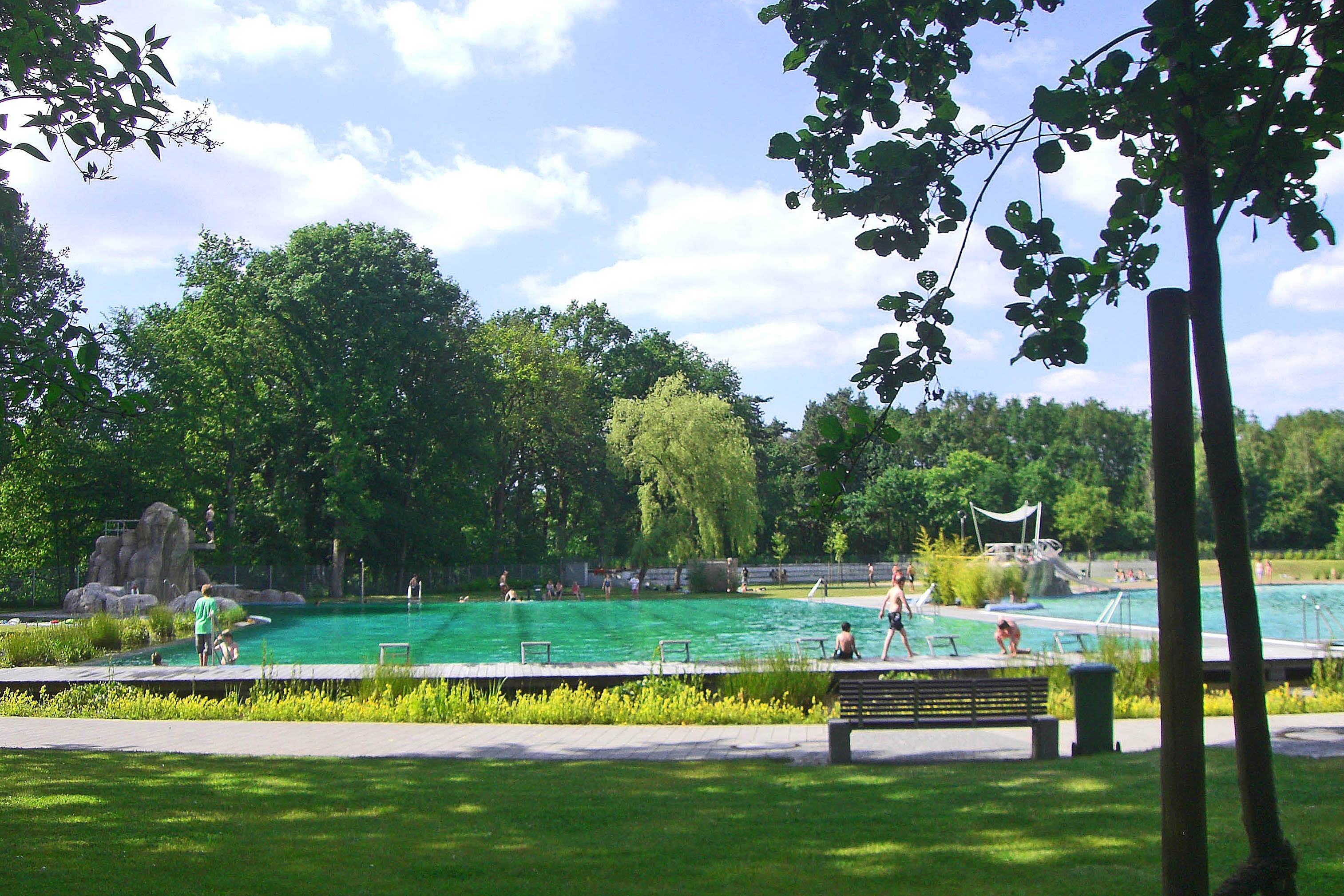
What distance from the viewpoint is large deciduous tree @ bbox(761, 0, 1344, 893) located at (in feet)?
12.5

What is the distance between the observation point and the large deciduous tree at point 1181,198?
3812 millimetres

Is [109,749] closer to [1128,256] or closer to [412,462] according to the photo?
[1128,256]

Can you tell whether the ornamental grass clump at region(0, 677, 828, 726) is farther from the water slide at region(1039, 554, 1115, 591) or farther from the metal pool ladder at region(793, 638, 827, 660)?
the water slide at region(1039, 554, 1115, 591)

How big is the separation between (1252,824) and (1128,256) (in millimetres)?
2533

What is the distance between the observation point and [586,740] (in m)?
12.0

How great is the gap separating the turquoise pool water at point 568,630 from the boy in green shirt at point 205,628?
4.82ft

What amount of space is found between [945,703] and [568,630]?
69.8 ft

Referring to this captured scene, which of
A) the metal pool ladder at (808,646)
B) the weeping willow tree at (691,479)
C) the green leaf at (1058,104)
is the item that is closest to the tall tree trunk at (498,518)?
the weeping willow tree at (691,479)

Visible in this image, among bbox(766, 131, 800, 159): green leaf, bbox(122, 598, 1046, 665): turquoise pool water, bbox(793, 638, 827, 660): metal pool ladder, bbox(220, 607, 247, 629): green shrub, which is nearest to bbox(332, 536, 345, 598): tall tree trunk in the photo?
bbox(122, 598, 1046, 665): turquoise pool water

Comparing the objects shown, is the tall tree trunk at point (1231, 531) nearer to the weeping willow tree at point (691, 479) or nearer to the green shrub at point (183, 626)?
the green shrub at point (183, 626)

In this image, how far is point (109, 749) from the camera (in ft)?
36.7

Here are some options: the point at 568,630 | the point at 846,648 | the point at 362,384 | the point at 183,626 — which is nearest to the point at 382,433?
the point at 362,384

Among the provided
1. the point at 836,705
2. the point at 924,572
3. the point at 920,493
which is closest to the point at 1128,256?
the point at 836,705

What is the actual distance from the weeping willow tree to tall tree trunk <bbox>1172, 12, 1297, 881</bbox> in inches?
1811
